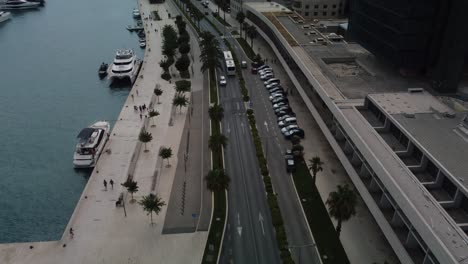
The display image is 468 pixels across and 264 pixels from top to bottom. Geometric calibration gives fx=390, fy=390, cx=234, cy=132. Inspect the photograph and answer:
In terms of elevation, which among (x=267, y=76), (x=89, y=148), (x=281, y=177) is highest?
(x=267, y=76)

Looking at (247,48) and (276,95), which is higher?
(247,48)

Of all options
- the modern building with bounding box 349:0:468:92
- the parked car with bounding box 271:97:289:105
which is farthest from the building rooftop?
the parked car with bounding box 271:97:289:105

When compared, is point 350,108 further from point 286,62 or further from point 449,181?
point 286,62

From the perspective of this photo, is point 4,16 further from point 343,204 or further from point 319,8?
point 343,204

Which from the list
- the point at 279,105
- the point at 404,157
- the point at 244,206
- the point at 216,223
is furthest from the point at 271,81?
the point at 216,223

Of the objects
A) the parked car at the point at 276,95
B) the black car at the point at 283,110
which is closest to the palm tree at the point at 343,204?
the black car at the point at 283,110
